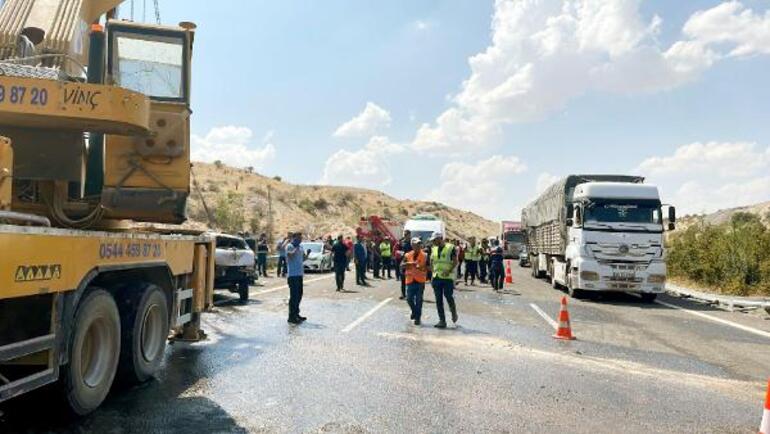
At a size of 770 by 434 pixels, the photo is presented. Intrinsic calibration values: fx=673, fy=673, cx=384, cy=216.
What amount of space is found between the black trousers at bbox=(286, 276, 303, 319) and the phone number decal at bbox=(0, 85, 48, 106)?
7.51 metres

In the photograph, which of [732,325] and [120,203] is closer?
[120,203]

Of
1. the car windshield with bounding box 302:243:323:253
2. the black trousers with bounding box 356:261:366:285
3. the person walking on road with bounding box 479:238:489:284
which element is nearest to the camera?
the black trousers with bounding box 356:261:366:285

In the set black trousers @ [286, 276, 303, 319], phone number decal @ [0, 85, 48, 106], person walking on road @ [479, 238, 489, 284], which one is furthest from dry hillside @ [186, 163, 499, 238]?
phone number decal @ [0, 85, 48, 106]

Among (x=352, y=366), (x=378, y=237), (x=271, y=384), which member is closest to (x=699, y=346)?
(x=352, y=366)

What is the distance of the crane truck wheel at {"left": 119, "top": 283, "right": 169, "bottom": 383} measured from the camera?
22.2ft

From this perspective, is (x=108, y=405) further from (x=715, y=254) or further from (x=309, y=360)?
(x=715, y=254)

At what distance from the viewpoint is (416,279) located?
13250 millimetres

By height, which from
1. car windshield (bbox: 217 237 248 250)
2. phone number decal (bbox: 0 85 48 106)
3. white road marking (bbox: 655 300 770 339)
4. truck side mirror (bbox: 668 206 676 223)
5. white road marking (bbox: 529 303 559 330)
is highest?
phone number decal (bbox: 0 85 48 106)

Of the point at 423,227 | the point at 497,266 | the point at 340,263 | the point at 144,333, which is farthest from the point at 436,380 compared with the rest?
the point at 423,227

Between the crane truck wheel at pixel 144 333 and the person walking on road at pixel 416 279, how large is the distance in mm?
6214

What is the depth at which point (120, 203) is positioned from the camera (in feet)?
22.4

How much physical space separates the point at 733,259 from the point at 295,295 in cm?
1697

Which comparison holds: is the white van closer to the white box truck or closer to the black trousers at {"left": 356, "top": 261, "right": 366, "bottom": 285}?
the black trousers at {"left": 356, "top": 261, "right": 366, "bottom": 285}

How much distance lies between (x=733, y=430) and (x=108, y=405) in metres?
5.85
